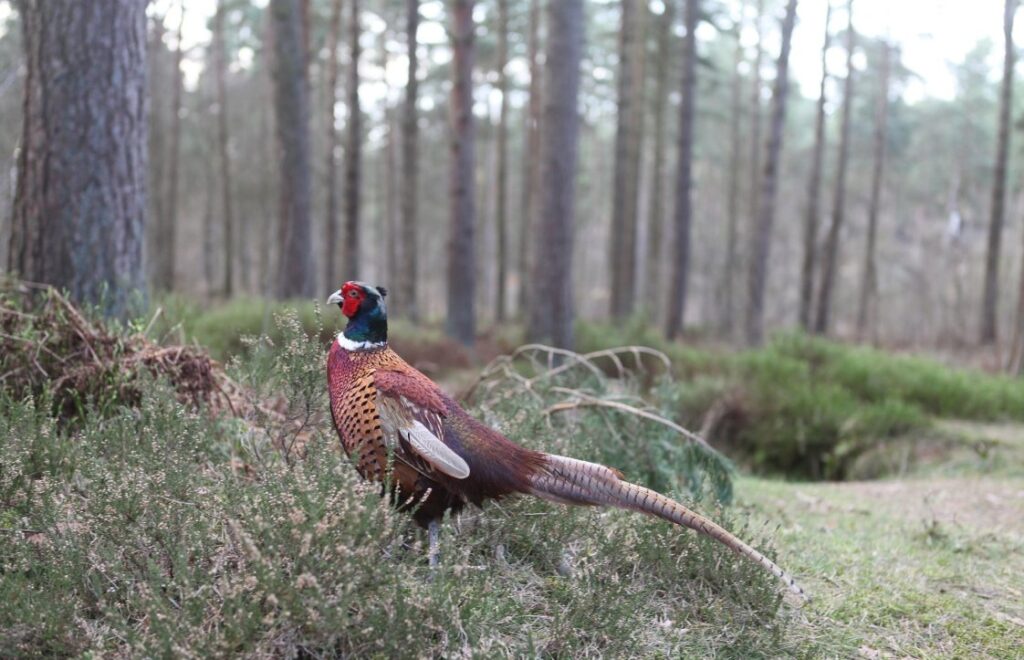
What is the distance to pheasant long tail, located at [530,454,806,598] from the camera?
2.82 metres

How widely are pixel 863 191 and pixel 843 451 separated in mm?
36872

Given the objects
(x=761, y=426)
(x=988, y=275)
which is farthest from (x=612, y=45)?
(x=761, y=426)

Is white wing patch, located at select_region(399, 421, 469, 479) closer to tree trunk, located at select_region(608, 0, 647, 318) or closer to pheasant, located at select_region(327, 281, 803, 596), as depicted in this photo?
pheasant, located at select_region(327, 281, 803, 596)

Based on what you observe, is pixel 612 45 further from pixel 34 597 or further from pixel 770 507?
pixel 34 597

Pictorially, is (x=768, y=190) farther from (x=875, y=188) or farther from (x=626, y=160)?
(x=875, y=188)

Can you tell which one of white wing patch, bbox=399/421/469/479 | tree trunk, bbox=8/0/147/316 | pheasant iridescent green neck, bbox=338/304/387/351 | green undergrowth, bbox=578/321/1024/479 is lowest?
green undergrowth, bbox=578/321/1024/479

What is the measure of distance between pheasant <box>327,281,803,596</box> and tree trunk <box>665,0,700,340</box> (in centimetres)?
1340

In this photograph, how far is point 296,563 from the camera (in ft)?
7.38

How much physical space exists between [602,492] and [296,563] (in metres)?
1.11

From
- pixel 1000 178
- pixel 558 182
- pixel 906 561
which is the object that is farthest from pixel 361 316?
pixel 1000 178

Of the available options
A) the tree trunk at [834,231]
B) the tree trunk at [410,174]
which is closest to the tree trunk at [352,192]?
the tree trunk at [410,174]

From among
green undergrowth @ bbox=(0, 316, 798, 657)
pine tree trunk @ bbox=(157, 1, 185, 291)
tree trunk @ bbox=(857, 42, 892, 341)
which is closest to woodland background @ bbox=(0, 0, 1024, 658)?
green undergrowth @ bbox=(0, 316, 798, 657)

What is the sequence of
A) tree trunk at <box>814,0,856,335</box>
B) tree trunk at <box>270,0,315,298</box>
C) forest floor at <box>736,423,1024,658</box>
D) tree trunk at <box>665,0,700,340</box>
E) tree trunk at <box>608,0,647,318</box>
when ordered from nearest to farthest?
1. forest floor at <box>736,423,1024,658</box>
2. tree trunk at <box>270,0,315,298</box>
3. tree trunk at <box>665,0,700,340</box>
4. tree trunk at <box>608,0,647,318</box>
5. tree trunk at <box>814,0,856,335</box>

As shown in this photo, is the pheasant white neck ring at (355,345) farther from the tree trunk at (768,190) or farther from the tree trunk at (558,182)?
the tree trunk at (768,190)
